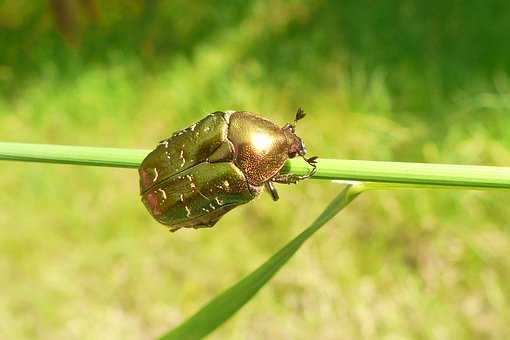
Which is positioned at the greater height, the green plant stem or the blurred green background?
the blurred green background

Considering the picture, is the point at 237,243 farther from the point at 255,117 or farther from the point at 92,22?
the point at 92,22

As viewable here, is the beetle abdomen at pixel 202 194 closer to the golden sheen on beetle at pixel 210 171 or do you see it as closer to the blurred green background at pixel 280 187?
the golden sheen on beetle at pixel 210 171

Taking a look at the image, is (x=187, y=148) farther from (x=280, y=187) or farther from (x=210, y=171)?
(x=280, y=187)

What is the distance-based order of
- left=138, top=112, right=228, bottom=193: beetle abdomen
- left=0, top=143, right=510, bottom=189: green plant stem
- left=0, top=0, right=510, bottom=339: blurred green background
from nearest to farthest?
left=0, top=143, right=510, bottom=189: green plant stem, left=138, top=112, right=228, bottom=193: beetle abdomen, left=0, top=0, right=510, bottom=339: blurred green background

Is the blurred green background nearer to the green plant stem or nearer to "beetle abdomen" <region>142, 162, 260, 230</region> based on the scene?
"beetle abdomen" <region>142, 162, 260, 230</region>

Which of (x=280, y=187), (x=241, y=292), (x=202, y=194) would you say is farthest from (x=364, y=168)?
(x=280, y=187)

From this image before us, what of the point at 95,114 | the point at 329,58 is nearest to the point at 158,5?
the point at 95,114

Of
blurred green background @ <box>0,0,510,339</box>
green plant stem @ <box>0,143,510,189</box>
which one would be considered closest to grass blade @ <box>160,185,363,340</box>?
green plant stem @ <box>0,143,510,189</box>

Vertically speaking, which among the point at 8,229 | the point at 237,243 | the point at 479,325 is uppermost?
the point at 8,229
